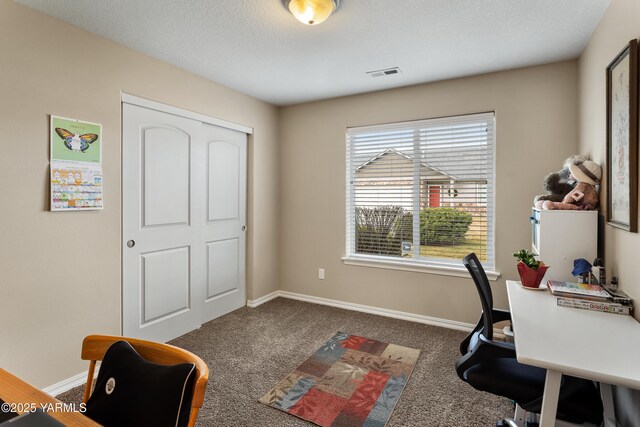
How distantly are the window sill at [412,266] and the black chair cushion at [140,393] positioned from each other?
2.90m

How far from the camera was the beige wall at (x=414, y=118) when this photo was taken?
290cm

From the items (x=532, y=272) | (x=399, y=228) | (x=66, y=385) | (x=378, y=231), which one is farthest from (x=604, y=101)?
(x=66, y=385)

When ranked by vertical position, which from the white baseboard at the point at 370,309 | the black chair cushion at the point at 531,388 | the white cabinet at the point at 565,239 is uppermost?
the white cabinet at the point at 565,239

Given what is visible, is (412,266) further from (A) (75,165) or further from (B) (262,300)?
(A) (75,165)

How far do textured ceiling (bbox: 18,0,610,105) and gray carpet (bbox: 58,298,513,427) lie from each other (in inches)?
98.2

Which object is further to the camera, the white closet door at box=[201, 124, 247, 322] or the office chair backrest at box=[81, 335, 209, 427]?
the white closet door at box=[201, 124, 247, 322]

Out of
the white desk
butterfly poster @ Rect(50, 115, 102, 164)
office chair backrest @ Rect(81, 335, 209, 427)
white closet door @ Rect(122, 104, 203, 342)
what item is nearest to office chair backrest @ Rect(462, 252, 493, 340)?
the white desk

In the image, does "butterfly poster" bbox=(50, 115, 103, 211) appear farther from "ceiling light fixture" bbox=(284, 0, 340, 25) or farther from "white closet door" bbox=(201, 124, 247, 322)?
"ceiling light fixture" bbox=(284, 0, 340, 25)

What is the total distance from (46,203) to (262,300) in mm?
2487

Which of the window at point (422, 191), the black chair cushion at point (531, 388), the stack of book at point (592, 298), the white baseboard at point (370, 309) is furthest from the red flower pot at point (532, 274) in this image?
the white baseboard at point (370, 309)

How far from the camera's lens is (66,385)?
2.25m

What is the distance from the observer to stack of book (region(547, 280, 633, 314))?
169 cm

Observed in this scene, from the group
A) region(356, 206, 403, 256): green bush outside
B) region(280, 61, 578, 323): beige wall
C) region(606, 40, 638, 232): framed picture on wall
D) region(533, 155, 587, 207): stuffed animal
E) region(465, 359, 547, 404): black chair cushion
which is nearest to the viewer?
region(465, 359, 547, 404): black chair cushion

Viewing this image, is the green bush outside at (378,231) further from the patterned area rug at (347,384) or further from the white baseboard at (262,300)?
the white baseboard at (262,300)
